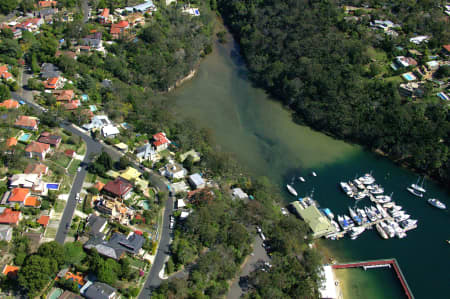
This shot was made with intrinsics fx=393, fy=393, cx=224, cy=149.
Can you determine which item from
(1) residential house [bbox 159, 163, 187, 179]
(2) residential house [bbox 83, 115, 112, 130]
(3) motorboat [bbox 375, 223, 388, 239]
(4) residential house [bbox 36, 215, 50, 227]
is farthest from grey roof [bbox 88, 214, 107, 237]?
(3) motorboat [bbox 375, 223, 388, 239]

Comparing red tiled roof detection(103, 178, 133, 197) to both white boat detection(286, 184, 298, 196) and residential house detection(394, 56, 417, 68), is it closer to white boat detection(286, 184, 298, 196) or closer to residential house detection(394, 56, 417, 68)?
white boat detection(286, 184, 298, 196)

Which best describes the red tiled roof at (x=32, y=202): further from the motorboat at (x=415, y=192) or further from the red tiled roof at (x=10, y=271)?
the motorboat at (x=415, y=192)

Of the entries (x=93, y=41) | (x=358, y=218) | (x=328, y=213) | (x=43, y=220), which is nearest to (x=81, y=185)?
(x=43, y=220)

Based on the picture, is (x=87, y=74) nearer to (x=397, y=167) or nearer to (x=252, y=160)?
(x=252, y=160)

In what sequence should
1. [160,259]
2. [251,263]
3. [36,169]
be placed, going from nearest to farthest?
[160,259] < [251,263] < [36,169]

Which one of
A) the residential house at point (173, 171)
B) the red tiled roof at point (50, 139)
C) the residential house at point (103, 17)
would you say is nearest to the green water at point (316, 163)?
the residential house at point (173, 171)

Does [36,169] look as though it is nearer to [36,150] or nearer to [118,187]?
[36,150]

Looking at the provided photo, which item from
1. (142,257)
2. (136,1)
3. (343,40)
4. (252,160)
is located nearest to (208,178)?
(252,160)
